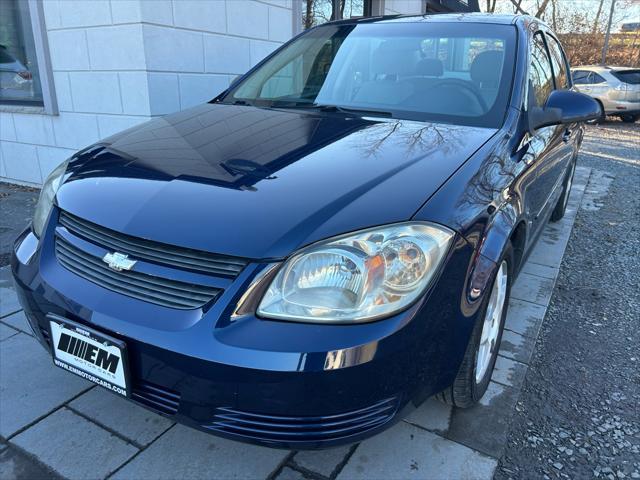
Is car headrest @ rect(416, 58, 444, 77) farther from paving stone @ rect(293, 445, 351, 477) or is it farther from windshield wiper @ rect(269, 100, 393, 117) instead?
paving stone @ rect(293, 445, 351, 477)

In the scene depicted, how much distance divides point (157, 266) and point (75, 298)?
0.31m

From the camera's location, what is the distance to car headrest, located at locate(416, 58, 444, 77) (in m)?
2.52

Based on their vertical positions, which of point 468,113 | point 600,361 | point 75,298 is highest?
point 468,113

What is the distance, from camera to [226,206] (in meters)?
1.53

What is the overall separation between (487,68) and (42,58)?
4.12m

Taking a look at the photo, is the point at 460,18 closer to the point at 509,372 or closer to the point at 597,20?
the point at 509,372

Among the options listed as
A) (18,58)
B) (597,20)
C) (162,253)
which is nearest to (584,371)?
(162,253)

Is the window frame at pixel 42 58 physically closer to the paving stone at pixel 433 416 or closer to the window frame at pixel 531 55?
the window frame at pixel 531 55

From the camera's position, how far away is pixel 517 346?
2.53 m

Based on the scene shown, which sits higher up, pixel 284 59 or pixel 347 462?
pixel 284 59

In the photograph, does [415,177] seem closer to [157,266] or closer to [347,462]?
[157,266]

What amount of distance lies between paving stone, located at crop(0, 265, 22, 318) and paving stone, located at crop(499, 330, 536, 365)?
257 centimetres

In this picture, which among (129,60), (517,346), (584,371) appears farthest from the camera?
(129,60)

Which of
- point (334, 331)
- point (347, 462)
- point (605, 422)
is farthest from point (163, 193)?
point (605, 422)
